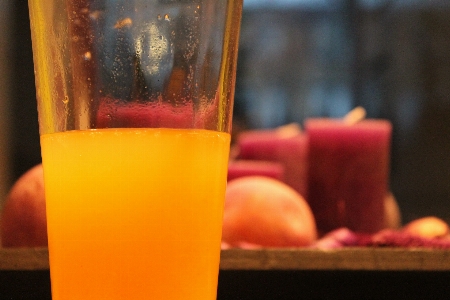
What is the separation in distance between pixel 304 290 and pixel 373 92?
1.28 m

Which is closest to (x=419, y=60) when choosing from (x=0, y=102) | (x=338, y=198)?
(x=338, y=198)

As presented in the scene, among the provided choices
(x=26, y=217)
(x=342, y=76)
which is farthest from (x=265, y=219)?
(x=342, y=76)

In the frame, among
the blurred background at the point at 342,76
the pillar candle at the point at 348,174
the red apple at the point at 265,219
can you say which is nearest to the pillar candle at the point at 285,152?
the pillar candle at the point at 348,174

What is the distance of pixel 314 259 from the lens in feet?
1.59

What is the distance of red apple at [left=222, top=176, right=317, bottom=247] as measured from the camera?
63 cm

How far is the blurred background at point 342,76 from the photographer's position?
1.68 meters

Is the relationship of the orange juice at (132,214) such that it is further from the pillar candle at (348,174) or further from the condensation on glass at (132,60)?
the pillar candle at (348,174)

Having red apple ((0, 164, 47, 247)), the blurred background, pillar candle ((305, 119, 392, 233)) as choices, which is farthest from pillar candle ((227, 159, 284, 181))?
the blurred background

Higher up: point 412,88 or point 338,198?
point 412,88

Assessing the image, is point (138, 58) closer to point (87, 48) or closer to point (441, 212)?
point (87, 48)

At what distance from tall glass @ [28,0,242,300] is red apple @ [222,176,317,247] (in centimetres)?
25

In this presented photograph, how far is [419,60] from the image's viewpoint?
5.64 feet

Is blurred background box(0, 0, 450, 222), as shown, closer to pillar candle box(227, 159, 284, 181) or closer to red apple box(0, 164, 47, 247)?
pillar candle box(227, 159, 284, 181)

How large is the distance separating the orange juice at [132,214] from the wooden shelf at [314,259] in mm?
101
